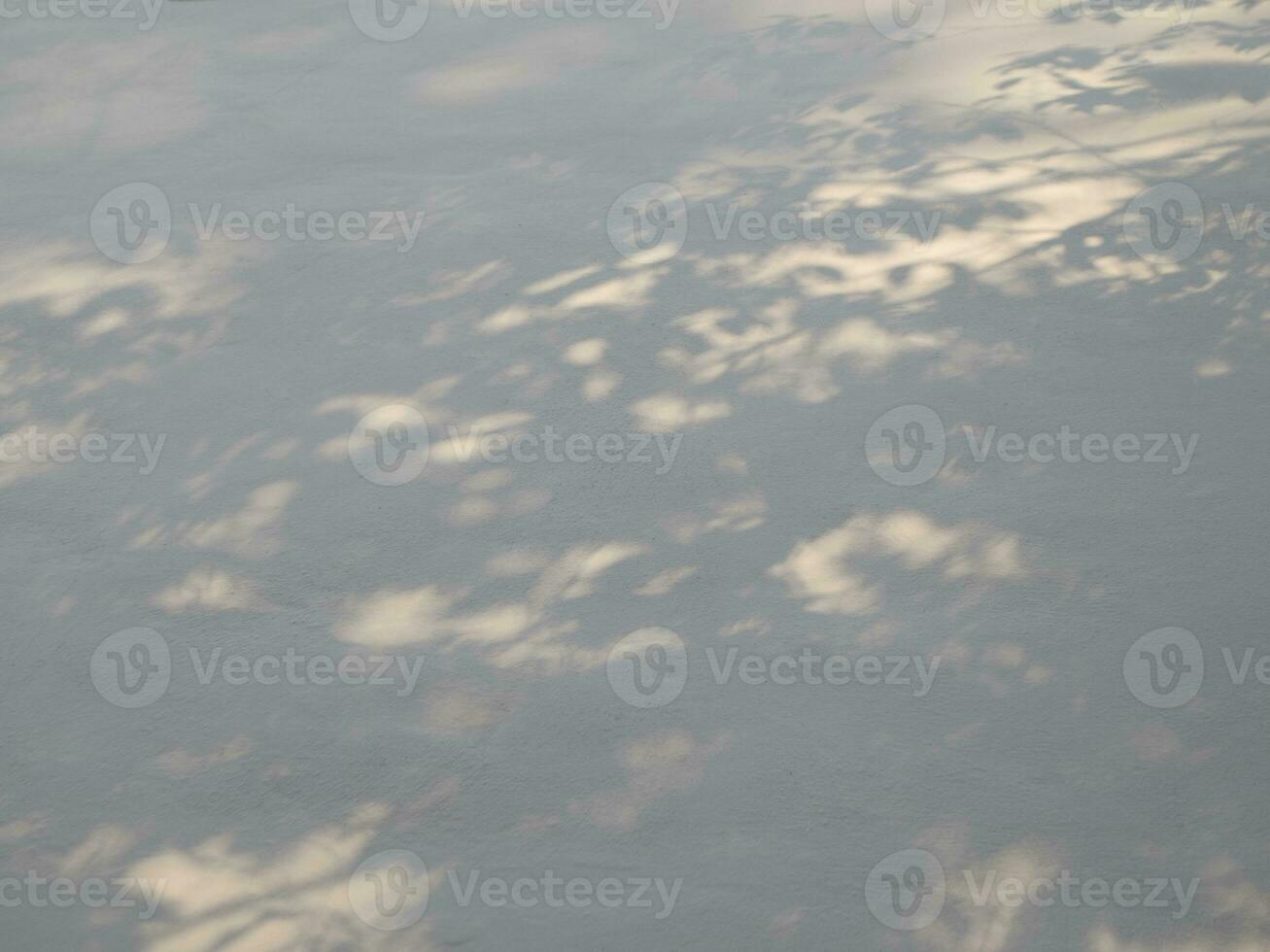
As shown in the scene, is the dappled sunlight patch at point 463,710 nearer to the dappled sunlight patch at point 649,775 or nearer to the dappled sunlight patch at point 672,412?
the dappled sunlight patch at point 649,775

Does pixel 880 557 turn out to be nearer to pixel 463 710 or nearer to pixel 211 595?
pixel 463 710

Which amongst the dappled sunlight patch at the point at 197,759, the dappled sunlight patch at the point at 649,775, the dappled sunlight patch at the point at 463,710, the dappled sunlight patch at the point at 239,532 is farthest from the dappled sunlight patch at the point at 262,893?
the dappled sunlight patch at the point at 239,532

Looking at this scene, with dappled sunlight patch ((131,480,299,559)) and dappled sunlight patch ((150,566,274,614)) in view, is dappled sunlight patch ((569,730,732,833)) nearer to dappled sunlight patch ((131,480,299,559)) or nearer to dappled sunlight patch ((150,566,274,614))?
dappled sunlight patch ((150,566,274,614))

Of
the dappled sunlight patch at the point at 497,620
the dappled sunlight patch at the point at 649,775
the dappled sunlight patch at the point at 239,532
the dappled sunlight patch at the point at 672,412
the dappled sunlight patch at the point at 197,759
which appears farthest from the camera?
the dappled sunlight patch at the point at 672,412

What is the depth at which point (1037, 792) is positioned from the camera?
197 inches

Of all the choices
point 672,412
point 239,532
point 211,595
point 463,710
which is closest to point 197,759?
point 211,595

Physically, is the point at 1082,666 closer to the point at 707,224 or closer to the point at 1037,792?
the point at 1037,792

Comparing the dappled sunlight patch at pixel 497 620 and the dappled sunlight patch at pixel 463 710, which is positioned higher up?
the dappled sunlight patch at pixel 497 620

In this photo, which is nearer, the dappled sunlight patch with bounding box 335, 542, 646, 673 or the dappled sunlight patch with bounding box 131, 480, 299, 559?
the dappled sunlight patch with bounding box 335, 542, 646, 673

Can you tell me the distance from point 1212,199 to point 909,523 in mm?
3712

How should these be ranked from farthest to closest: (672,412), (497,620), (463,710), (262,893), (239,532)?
1. (672,412)
2. (239,532)
3. (497,620)
4. (463,710)
5. (262,893)

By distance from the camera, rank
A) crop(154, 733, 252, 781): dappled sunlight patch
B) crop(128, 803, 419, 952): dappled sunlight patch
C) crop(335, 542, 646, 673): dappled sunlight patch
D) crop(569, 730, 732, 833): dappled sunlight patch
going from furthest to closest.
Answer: crop(335, 542, 646, 673): dappled sunlight patch
crop(154, 733, 252, 781): dappled sunlight patch
crop(569, 730, 732, 833): dappled sunlight patch
crop(128, 803, 419, 952): dappled sunlight patch

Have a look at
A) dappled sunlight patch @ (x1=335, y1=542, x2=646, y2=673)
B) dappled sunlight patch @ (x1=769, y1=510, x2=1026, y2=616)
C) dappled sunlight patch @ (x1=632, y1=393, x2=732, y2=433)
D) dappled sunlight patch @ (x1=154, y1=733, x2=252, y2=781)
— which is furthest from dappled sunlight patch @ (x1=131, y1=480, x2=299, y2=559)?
dappled sunlight patch @ (x1=769, y1=510, x2=1026, y2=616)

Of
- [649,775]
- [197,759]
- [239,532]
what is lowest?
[649,775]
